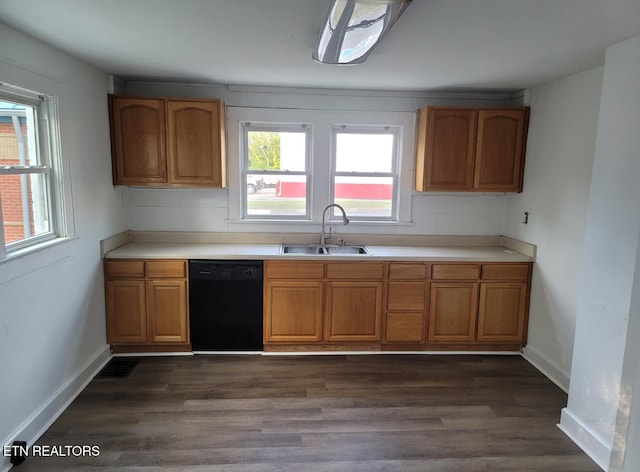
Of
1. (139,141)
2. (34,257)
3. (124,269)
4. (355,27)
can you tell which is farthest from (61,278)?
(355,27)

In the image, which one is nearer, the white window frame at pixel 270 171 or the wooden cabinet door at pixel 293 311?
the wooden cabinet door at pixel 293 311

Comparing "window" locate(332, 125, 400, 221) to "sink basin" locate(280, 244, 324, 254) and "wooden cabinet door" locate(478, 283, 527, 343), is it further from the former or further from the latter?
"wooden cabinet door" locate(478, 283, 527, 343)

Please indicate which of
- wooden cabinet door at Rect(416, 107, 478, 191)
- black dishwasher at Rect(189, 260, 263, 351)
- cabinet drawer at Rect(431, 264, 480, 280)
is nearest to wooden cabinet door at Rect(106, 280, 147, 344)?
black dishwasher at Rect(189, 260, 263, 351)

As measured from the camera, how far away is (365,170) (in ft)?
12.9

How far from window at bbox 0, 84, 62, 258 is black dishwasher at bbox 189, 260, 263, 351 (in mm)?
1103

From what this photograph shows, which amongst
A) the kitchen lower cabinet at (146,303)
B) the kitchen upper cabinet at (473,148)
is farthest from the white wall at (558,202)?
the kitchen lower cabinet at (146,303)

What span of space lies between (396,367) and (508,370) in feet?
3.01

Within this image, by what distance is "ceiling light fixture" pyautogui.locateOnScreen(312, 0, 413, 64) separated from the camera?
1.51m

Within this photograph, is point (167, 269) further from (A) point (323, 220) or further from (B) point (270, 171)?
(A) point (323, 220)

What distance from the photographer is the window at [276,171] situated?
384 centimetres

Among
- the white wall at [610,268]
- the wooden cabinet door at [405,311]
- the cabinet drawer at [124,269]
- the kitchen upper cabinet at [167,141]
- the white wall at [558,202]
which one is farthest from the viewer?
the wooden cabinet door at [405,311]

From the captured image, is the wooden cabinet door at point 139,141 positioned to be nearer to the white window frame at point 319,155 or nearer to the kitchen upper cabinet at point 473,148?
the white window frame at point 319,155

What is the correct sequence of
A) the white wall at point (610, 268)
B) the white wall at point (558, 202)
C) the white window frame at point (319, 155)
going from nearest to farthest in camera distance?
the white wall at point (610, 268)
the white wall at point (558, 202)
the white window frame at point (319, 155)

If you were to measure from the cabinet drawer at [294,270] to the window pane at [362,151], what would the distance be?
105 centimetres
